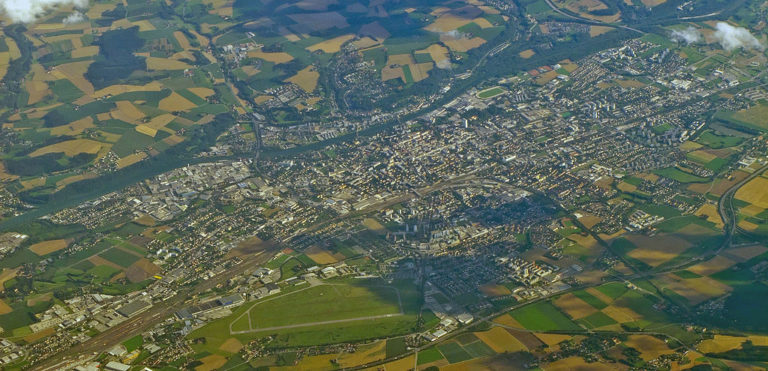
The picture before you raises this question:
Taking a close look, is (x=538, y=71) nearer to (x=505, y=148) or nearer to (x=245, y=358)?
(x=505, y=148)

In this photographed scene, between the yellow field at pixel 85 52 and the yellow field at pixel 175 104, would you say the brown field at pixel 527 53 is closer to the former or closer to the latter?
the yellow field at pixel 175 104

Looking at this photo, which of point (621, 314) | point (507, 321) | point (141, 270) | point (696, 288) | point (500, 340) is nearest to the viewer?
point (500, 340)

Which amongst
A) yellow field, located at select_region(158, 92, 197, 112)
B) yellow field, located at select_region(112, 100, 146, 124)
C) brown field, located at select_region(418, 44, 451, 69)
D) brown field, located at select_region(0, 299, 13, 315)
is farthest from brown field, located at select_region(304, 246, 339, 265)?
brown field, located at select_region(418, 44, 451, 69)

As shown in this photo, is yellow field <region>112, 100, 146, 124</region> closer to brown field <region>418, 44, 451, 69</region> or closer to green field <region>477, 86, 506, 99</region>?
brown field <region>418, 44, 451, 69</region>

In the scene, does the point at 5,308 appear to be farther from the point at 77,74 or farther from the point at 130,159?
the point at 77,74

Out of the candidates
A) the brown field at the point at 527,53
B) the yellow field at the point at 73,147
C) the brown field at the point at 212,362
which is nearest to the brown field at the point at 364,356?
the brown field at the point at 212,362

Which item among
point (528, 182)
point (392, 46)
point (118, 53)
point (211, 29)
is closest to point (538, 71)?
point (392, 46)

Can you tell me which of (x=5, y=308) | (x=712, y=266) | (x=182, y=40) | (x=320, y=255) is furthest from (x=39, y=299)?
(x=182, y=40)
